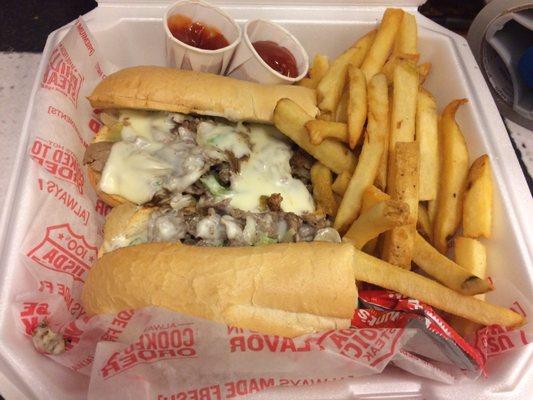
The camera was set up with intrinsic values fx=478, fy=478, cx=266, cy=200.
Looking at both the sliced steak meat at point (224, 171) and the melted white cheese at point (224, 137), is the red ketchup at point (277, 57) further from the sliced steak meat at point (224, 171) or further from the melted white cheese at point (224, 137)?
the sliced steak meat at point (224, 171)

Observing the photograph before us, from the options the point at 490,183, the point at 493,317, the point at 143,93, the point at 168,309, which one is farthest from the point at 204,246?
the point at 490,183

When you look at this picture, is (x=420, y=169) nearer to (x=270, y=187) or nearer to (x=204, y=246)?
(x=270, y=187)

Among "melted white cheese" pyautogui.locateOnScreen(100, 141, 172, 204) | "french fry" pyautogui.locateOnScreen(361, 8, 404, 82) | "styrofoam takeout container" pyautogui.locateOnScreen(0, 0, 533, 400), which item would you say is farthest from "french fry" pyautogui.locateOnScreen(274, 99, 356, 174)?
"styrofoam takeout container" pyautogui.locateOnScreen(0, 0, 533, 400)

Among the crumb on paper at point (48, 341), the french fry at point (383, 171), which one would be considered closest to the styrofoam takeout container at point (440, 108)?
the crumb on paper at point (48, 341)

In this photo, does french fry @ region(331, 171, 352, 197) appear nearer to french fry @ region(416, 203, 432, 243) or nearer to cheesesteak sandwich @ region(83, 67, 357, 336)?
cheesesteak sandwich @ region(83, 67, 357, 336)

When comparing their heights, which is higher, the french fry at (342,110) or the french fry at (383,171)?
the french fry at (342,110)

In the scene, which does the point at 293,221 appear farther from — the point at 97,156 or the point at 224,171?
the point at 97,156
